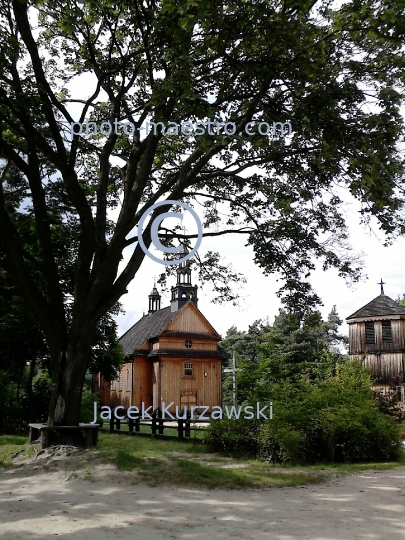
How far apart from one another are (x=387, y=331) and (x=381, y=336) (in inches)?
19.8

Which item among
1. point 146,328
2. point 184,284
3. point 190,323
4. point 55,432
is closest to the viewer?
point 55,432

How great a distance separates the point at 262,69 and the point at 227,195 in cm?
494

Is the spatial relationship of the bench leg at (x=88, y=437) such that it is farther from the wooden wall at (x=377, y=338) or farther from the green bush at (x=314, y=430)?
the wooden wall at (x=377, y=338)

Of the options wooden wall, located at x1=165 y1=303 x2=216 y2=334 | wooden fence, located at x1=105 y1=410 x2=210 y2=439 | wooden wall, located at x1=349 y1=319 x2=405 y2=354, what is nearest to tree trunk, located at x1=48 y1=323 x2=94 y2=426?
wooden fence, located at x1=105 y1=410 x2=210 y2=439

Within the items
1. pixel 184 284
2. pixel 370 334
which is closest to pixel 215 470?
pixel 184 284

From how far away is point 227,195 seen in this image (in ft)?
49.6

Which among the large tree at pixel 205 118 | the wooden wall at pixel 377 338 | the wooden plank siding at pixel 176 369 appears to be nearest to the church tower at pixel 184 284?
the large tree at pixel 205 118

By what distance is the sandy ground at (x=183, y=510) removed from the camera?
6391mm

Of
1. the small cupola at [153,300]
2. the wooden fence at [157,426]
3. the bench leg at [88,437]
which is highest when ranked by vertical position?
the small cupola at [153,300]

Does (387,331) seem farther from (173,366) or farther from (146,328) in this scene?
(173,366)

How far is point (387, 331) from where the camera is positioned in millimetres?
34625

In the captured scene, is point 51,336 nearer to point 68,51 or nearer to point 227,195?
point 227,195

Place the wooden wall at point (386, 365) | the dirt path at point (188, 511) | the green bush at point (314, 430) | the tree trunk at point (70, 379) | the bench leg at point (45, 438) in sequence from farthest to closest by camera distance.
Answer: the wooden wall at point (386, 365)
the green bush at point (314, 430)
the tree trunk at point (70, 379)
the bench leg at point (45, 438)
the dirt path at point (188, 511)

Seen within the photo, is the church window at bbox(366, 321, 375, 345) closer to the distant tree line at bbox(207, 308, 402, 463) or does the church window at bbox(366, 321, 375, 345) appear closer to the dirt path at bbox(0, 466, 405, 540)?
the distant tree line at bbox(207, 308, 402, 463)
